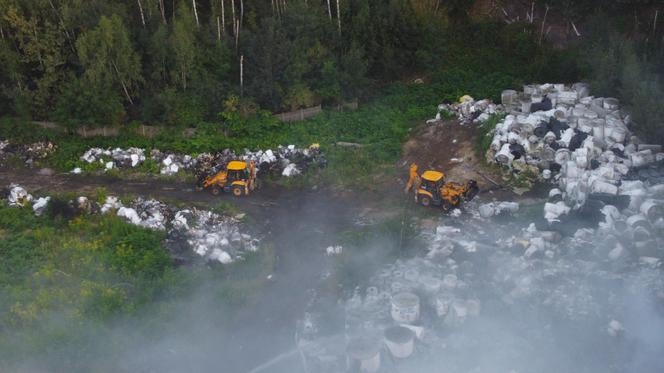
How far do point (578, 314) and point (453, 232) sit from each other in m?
3.67

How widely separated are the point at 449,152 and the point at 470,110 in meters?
2.20

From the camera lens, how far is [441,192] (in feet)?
49.5

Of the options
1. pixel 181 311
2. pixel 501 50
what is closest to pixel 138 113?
pixel 181 311

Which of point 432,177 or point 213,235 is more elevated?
point 432,177

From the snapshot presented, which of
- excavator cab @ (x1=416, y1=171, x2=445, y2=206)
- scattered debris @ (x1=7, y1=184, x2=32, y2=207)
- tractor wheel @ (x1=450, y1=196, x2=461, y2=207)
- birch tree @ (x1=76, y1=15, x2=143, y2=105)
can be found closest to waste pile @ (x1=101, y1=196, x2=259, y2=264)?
scattered debris @ (x1=7, y1=184, x2=32, y2=207)

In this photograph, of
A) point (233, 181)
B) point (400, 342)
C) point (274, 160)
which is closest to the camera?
point (400, 342)

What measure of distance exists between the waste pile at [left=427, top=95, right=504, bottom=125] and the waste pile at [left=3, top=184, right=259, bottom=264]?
26.8 feet

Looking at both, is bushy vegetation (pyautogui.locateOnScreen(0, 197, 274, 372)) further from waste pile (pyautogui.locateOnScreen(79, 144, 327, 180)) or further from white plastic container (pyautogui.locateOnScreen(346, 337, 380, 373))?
waste pile (pyautogui.locateOnScreen(79, 144, 327, 180))

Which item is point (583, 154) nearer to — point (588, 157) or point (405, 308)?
point (588, 157)

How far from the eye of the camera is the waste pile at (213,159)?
1786cm

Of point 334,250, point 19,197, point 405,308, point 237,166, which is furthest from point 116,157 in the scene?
point 405,308

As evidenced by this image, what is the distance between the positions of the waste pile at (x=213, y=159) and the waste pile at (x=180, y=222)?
2.34 metres

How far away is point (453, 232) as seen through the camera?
13.9m

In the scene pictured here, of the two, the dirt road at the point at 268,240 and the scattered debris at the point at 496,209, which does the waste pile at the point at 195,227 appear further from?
the scattered debris at the point at 496,209
